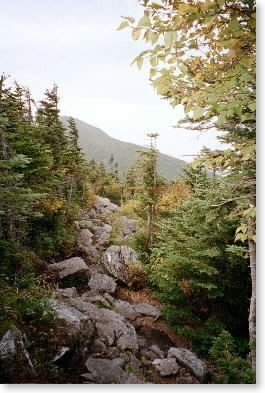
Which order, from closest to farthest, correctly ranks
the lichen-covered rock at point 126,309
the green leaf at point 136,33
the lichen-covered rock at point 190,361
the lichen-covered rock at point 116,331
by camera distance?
the green leaf at point 136,33
the lichen-covered rock at point 190,361
the lichen-covered rock at point 116,331
the lichen-covered rock at point 126,309

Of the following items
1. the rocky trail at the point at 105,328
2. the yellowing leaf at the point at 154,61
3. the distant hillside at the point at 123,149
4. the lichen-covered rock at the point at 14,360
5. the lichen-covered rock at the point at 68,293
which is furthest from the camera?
the distant hillside at the point at 123,149

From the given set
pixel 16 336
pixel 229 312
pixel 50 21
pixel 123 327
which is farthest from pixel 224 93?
pixel 123 327

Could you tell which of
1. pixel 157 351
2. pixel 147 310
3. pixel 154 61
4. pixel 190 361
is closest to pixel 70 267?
pixel 147 310

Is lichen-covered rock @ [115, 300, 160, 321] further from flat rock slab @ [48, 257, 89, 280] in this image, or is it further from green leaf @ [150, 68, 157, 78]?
green leaf @ [150, 68, 157, 78]

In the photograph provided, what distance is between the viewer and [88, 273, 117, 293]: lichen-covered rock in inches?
446

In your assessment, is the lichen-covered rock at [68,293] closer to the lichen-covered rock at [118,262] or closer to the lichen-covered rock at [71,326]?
the lichen-covered rock at [118,262]

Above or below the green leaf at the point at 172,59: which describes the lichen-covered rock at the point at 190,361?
below

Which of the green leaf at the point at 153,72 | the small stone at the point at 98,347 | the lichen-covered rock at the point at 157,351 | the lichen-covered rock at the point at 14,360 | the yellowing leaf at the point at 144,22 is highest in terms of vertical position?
the yellowing leaf at the point at 144,22

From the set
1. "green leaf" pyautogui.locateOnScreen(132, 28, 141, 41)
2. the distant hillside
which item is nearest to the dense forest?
"green leaf" pyautogui.locateOnScreen(132, 28, 141, 41)

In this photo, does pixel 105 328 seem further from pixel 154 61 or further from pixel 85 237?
pixel 154 61

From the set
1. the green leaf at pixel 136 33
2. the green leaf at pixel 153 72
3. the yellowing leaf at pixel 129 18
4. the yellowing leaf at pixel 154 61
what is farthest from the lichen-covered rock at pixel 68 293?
the yellowing leaf at pixel 129 18

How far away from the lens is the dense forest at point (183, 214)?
2.83m

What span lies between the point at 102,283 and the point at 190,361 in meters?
6.19

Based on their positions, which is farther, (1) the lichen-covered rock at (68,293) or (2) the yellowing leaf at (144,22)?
(1) the lichen-covered rock at (68,293)
